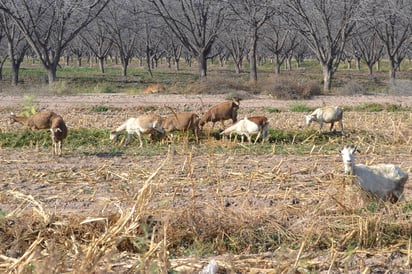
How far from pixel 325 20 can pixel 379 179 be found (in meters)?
25.6

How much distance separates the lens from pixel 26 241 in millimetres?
6324

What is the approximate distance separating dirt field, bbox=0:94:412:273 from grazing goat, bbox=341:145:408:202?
273 mm

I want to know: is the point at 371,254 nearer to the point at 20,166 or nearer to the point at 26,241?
the point at 26,241

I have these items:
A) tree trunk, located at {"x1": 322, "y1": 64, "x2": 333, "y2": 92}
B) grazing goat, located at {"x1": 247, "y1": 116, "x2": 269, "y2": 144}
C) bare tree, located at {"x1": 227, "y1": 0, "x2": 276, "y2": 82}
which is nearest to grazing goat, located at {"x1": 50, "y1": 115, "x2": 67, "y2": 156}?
grazing goat, located at {"x1": 247, "y1": 116, "x2": 269, "y2": 144}

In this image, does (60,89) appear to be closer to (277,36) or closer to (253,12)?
(253,12)

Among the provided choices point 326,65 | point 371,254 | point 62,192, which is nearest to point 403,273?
point 371,254

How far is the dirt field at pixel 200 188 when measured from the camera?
5.73 metres

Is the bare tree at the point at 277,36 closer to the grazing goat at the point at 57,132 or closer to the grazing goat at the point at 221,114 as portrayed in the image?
the grazing goat at the point at 221,114

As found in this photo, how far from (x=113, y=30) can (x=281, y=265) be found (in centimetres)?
4892

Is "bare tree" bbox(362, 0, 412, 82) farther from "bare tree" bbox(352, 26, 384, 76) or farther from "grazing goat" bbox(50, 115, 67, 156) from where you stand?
"grazing goat" bbox(50, 115, 67, 156)

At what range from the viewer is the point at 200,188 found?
891cm

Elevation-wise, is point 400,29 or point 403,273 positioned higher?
point 400,29

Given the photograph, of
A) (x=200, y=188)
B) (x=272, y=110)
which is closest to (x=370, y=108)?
(x=272, y=110)

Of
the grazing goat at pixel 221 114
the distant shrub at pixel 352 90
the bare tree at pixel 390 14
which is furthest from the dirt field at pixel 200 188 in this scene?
the bare tree at pixel 390 14
